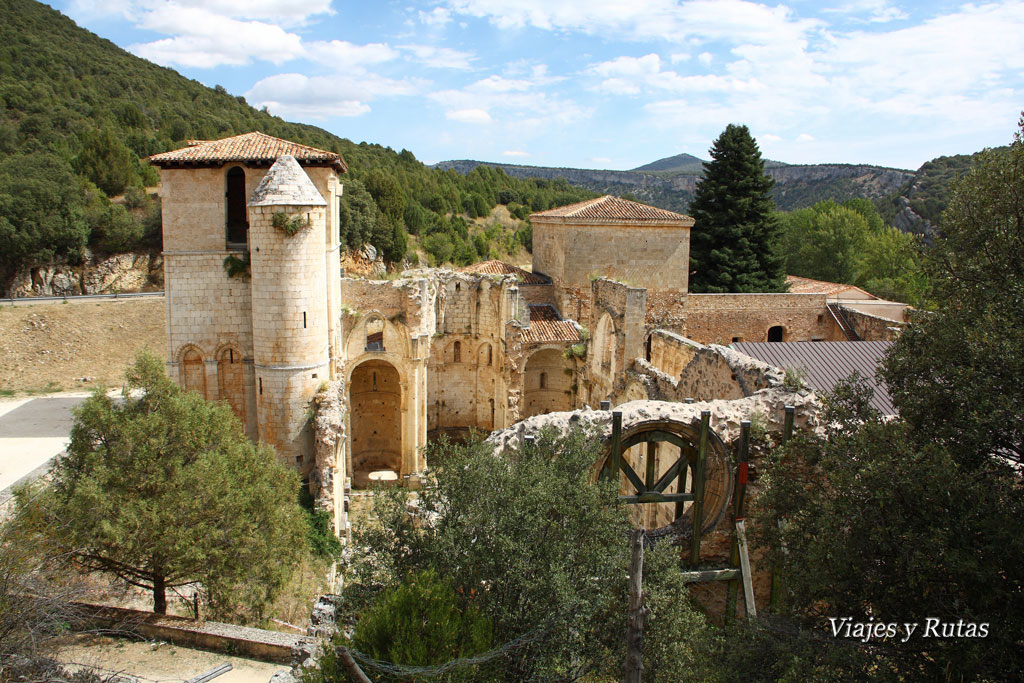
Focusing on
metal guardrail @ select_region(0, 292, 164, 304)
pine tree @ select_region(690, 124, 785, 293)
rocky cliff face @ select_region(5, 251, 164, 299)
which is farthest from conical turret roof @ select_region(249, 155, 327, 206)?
rocky cliff face @ select_region(5, 251, 164, 299)

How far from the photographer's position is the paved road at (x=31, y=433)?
17.5m

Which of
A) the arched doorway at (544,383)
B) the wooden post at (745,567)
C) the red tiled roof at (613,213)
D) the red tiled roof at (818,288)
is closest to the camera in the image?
the wooden post at (745,567)

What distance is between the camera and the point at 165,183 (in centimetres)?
1667

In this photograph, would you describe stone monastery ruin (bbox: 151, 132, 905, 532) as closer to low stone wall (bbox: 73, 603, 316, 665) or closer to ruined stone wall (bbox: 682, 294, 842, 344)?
ruined stone wall (bbox: 682, 294, 842, 344)

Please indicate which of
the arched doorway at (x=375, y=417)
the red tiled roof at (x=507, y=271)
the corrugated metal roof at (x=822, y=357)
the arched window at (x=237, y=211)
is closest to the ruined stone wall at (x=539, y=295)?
Answer: the red tiled roof at (x=507, y=271)

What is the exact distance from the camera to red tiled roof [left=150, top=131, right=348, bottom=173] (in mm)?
16281

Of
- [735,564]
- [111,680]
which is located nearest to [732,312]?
[735,564]

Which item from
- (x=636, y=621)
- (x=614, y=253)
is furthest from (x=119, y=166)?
(x=636, y=621)

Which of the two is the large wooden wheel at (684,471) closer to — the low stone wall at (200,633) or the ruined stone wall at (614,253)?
the low stone wall at (200,633)

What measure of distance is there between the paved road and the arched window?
18.8ft

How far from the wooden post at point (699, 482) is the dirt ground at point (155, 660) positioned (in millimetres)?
6121

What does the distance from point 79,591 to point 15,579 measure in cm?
104

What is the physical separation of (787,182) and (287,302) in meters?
120

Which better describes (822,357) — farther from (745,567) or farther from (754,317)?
(754,317)
